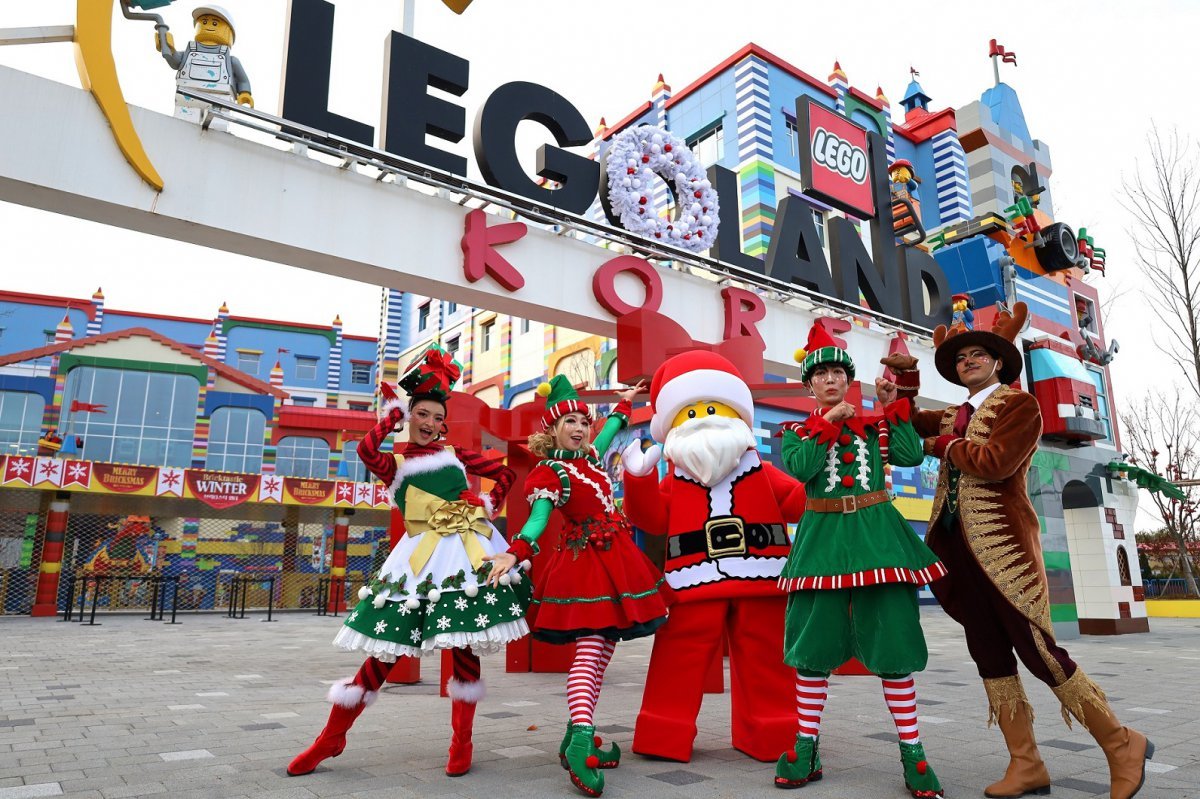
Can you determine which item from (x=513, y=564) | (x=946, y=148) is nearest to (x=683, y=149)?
(x=513, y=564)

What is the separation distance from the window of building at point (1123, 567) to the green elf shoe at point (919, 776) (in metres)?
11.6

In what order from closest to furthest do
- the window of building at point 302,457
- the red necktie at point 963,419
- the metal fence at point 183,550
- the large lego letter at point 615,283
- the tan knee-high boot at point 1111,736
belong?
the tan knee-high boot at point 1111,736
the red necktie at point 963,419
the large lego letter at point 615,283
the metal fence at point 183,550
the window of building at point 302,457

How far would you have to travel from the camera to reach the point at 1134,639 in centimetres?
1059

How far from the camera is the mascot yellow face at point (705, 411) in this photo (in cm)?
384

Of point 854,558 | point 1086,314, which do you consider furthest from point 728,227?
point 1086,314

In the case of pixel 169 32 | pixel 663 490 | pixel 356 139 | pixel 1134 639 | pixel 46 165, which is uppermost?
pixel 169 32

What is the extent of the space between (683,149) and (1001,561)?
644 centimetres

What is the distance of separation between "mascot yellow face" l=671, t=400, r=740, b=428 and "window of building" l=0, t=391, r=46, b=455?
22574 millimetres

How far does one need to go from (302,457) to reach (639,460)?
23.8 meters

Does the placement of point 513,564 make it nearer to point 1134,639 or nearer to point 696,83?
point 1134,639

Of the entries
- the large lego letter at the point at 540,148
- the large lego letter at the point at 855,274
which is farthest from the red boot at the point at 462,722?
the large lego letter at the point at 855,274

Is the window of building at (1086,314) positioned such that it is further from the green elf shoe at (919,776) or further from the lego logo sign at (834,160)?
the green elf shoe at (919,776)

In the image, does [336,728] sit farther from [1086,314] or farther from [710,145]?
[1086,314]

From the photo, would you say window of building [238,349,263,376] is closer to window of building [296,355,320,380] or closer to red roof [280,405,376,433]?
window of building [296,355,320,380]
